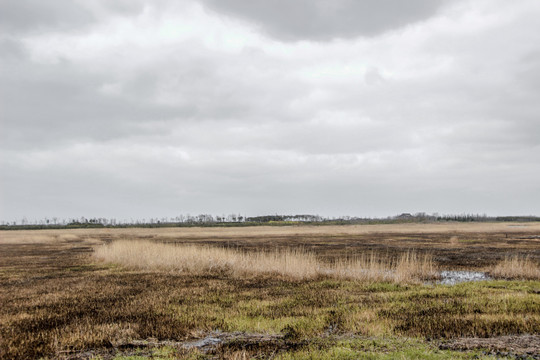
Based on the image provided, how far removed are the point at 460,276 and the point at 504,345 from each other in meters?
14.1

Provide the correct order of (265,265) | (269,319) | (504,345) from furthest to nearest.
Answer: (265,265) < (269,319) < (504,345)

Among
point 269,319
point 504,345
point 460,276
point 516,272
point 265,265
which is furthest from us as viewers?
point 265,265

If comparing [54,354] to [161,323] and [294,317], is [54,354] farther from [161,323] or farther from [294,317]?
[294,317]

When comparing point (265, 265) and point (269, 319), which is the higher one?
point (269, 319)

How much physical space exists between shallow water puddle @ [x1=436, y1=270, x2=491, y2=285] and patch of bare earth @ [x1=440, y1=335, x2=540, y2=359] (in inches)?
413

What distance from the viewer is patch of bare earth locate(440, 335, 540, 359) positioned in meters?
7.58

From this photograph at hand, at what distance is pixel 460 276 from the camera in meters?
20.8

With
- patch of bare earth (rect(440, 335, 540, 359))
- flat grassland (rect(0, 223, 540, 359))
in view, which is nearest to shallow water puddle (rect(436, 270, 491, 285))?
flat grassland (rect(0, 223, 540, 359))

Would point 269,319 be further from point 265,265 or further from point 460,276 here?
point 460,276

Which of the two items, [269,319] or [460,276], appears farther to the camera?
[460,276]

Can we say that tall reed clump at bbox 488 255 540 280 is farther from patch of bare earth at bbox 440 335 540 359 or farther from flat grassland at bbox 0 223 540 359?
patch of bare earth at bbox 440 335 540 359

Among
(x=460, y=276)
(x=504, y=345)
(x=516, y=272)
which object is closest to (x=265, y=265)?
(x=460, y=276)

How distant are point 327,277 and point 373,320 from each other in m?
8.80

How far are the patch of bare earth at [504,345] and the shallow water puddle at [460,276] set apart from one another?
10.5 m
